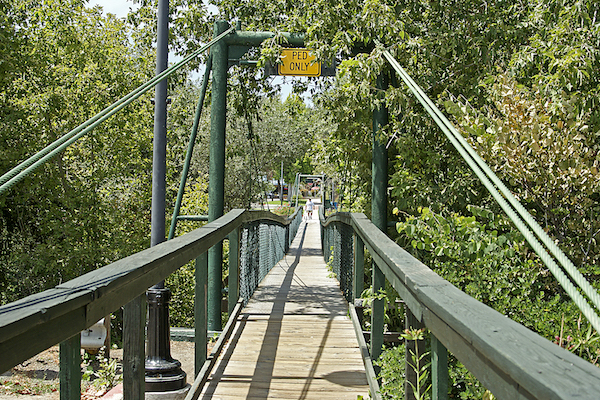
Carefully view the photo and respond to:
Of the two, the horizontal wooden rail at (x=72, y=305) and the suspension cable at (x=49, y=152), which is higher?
the suspension cable at (x=49, y=152)

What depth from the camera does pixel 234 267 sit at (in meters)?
4.89

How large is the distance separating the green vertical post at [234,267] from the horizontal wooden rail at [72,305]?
235 centimetres

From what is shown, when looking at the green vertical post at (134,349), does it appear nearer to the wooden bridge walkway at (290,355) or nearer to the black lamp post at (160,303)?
the wooden bridge walkway at (290,355)

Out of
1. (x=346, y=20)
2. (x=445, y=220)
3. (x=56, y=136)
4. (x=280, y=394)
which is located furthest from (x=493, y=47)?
(x=56, y=136)

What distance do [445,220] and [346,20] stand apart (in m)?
2.50

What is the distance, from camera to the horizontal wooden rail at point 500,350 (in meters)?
0.96

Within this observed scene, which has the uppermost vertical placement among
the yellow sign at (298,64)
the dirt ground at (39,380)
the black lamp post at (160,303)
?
the yellow sign at (298,64)

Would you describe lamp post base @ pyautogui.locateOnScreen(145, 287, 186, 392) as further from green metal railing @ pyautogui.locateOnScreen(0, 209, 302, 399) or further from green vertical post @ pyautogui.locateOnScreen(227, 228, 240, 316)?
green vertical post @ pyautogui.locateOnScreen(227, 228, 240, 316)

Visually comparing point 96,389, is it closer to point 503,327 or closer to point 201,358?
point 201,358

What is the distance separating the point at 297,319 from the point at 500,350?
400 centimetres

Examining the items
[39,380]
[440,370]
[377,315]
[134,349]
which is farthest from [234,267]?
[39,380]

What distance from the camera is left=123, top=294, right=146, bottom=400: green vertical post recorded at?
2.14 m

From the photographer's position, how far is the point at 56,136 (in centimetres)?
1158

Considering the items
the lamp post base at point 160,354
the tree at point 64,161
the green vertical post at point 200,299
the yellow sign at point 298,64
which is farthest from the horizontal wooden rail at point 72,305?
the tree at point 64,161
